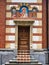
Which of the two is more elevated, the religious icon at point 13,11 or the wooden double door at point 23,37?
the religious icon at point 13,11

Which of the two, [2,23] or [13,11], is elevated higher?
[13,11]

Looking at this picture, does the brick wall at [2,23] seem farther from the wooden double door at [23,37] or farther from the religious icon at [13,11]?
the wooden double door at [23,37]

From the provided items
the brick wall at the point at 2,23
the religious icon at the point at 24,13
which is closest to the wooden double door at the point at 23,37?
the religious icon at the point at 24,13

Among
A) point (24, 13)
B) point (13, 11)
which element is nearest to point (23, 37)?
point (24, 13)

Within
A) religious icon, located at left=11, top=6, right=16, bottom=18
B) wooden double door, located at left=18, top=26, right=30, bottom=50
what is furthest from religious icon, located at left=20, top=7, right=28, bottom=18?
wooden double door, located at left=18, top=26, right=30, bottom=50

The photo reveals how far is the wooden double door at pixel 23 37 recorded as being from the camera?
14062mm

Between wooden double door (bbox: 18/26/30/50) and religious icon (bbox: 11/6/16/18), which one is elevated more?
religious icon (bbox: 11/6/16/18)

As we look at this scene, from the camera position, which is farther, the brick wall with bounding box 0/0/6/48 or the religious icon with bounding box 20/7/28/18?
the religious icon with bounding box 20/7/28/18

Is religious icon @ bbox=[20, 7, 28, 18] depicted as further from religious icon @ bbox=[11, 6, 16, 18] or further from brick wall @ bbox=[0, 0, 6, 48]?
brick wall @ bbox=[0, 0, 6, 48]

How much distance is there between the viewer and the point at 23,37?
14055 millimetres

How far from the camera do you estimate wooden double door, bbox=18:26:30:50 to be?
14062 millimetres

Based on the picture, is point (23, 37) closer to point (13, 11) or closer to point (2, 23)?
point (2, 23)

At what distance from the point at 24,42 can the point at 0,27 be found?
5.85 feet

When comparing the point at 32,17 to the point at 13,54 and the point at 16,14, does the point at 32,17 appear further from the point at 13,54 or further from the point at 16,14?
the point at 13,54
